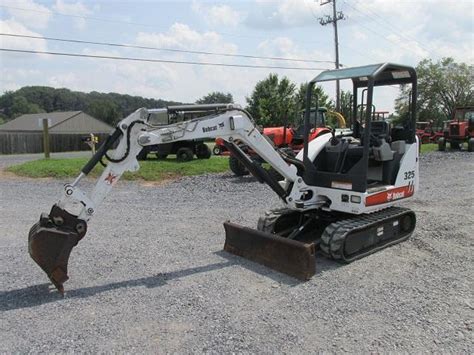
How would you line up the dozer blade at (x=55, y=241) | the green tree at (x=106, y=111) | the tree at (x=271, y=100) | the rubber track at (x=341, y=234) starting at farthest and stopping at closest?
the green tree at (x=106, y=111) < the tree at (x=271, y=100) < the rubber track at (x=341, y=234) < the dozer blade at (x=55, y=241)

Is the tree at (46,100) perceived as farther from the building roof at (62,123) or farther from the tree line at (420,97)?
the building roof at (62,123)

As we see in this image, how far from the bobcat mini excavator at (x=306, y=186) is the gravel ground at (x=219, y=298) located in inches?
11.8

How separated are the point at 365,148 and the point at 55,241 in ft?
13.0

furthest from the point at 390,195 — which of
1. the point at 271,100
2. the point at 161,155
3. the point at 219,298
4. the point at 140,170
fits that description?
the point at 271,100

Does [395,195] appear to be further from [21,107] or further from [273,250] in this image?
[21,107]

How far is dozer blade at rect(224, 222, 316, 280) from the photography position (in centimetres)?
539

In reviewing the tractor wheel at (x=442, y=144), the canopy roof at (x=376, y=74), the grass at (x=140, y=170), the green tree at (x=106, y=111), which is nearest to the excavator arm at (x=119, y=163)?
the canopy roof at (x=376, y=74)

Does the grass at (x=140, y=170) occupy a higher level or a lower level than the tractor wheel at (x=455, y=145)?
lower

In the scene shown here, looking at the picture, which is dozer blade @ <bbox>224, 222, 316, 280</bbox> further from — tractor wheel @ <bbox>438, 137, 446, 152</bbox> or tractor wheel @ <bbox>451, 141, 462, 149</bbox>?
tractor wheel @ <bbox>451, 141, 462, 149</bbox>

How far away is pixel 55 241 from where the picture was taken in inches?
188

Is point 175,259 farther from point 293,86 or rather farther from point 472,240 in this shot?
point 293,86

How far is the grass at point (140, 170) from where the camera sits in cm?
1446

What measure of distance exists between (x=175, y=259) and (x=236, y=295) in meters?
1.53

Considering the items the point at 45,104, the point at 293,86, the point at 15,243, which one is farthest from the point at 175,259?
the point at 45,104
